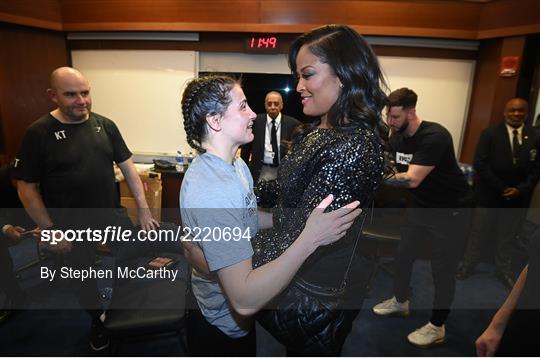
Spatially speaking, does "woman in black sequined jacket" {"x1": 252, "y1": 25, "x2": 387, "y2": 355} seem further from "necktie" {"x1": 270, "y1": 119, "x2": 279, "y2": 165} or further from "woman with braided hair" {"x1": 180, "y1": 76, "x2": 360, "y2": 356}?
"necktie" {"x1": 270, "y1": 119, "x2": 279, "y2": 165}

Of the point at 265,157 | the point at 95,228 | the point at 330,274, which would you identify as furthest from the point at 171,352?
the point at 265,157

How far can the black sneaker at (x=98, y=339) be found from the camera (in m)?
1.94

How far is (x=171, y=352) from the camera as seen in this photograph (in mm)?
1937

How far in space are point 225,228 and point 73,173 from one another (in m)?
1.57

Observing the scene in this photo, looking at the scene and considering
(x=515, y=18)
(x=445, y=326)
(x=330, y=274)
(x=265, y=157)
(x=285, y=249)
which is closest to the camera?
(x=285, y=249)

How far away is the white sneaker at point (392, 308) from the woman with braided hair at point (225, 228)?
1.59 m

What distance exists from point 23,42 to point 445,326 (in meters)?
4.52

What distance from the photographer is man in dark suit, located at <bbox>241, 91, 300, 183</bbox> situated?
11.2 ft

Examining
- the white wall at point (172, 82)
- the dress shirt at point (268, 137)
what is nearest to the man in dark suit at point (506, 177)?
the white wall at point (172, 82)

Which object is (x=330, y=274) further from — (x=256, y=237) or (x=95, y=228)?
(x=95, y=228)

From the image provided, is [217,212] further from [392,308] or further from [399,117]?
[392,308]

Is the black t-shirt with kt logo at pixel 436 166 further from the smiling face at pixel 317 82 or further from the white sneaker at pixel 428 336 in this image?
the smiling face at pixel 317 82

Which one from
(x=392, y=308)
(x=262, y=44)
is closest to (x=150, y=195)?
(x=262, y=44)

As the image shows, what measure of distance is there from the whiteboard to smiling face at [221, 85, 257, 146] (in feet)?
9.21
